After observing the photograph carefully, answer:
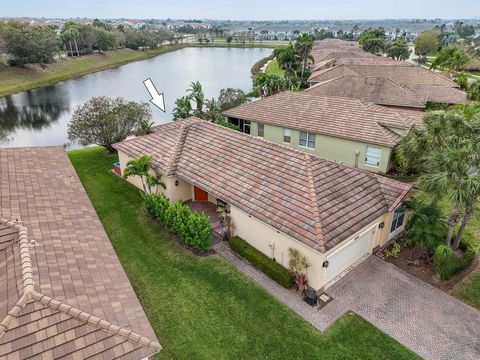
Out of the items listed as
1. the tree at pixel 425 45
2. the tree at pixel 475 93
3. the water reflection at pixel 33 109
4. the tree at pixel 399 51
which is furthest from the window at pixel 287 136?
the tree at pixel 425 45

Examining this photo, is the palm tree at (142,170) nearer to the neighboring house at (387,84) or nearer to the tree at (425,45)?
the neighboring house at (387,84)

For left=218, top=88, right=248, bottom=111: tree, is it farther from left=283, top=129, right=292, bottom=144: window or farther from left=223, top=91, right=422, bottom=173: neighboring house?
left=283, top=129, right=292, bottom=144: window

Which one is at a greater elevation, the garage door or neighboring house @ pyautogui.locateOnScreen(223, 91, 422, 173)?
neighboring house @ pyautogui.locateOnScreen(223, 91, 422, 173)

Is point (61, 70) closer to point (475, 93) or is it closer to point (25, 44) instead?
point (25, 44)

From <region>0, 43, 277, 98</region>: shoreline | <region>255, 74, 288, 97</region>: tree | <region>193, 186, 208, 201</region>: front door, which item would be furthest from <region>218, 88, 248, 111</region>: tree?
<region>0, 43, 277, 98</region>: shoreline

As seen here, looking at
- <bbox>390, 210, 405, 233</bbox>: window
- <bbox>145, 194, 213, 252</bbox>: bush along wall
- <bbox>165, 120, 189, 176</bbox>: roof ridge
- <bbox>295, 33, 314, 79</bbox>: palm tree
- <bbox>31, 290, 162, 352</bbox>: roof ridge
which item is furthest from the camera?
<bbox>295, 33, 314, 79</bbox>: palm tree

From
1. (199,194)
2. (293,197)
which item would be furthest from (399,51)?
(293,197)

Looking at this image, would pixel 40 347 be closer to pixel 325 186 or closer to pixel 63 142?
pixel 325 186
